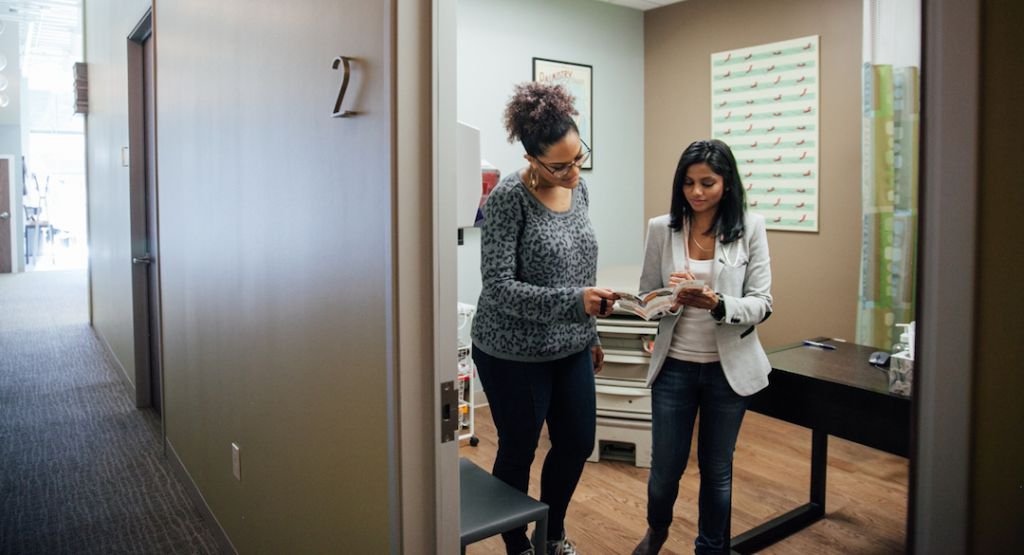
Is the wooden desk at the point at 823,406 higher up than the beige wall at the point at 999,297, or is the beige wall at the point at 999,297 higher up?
the beige wall at the point at 999,297

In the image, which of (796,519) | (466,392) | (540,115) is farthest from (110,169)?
(796,519)

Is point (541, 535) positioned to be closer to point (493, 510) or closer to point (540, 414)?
point (493, 510)

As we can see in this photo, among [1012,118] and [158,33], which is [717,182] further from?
[158,33]

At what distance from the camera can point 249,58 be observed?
1984mm

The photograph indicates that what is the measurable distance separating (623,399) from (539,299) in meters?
1.69

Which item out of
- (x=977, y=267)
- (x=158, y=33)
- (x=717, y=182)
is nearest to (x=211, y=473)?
(x=158, y=33)

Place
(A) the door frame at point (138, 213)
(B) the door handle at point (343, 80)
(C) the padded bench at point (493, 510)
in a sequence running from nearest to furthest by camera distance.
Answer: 1. (B) the door handle at point (343, 80)
2. (C) the padded bench at point (493, 510)
3. (A) the door frame at point (138, 213)

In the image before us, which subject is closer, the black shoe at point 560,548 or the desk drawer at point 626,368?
the black shoe at point 560,548

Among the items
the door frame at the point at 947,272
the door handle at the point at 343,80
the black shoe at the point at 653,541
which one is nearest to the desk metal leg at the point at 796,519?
the black shoe at the point at 653,541

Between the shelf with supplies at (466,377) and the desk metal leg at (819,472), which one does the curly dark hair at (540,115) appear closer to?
the desk metal leg at (819,472)

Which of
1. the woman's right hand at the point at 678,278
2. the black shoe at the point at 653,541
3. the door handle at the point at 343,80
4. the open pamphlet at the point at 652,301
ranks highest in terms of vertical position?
the door handle at the point at 343,80

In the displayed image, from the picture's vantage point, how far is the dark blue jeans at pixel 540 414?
202 cm

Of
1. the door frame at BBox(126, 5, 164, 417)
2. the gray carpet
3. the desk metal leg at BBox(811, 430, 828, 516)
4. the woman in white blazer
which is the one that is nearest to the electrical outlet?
the gray carpet

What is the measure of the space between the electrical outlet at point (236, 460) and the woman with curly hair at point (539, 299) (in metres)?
0.78
